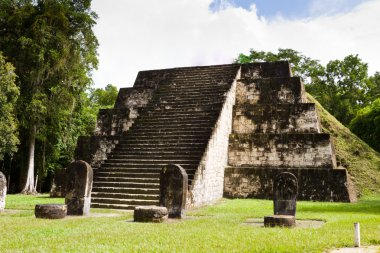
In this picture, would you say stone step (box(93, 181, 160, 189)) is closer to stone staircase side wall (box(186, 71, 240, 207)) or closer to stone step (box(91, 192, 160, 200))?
stone step (box(91, 192, 160, 200))

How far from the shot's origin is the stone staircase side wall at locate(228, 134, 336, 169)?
42.0ft

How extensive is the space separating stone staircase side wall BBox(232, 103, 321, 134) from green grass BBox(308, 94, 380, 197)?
84.8 inches

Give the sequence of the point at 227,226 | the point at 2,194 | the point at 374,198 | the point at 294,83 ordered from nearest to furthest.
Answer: the point at 227,226
the point at 2,194
the point at 374,198
the point at 294,83

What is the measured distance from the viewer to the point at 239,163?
13.6m

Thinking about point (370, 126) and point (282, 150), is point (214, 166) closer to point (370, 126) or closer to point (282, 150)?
point (282, 150)

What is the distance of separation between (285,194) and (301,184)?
420 centimetres

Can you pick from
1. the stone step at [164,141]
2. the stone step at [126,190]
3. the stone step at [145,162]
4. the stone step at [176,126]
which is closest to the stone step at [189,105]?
the stone step at [176,126]

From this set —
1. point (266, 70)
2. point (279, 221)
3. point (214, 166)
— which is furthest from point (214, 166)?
point (266, 70)

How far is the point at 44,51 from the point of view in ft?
53.6

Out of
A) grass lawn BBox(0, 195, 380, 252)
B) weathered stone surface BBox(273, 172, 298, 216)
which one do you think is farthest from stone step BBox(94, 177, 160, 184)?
weathered stone surface BBox(273, 172, 298, 216)

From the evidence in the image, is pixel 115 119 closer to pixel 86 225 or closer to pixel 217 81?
pixel 217 81

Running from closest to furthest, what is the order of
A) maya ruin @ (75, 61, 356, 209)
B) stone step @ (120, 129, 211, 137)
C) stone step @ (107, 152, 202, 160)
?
1. maya ruin @ (75, 61, 356, 209)
2. stone step @ (107, 152, 202, 160)
3. stone step @ (120, 129, 211, 137)

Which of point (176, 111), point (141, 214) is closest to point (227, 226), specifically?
point (141, 214)

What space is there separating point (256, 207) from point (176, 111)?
522 centimetres
